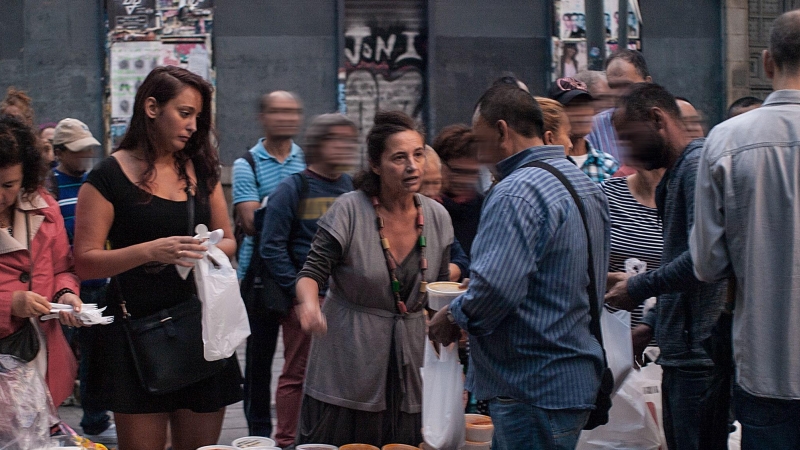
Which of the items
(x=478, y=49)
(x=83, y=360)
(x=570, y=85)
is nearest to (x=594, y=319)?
(x=570, y=85)

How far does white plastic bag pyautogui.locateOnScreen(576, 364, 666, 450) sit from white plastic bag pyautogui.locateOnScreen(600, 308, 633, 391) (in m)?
Result: 0.52

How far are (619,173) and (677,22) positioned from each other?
33.0ft

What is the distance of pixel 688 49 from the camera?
1465 centimetres

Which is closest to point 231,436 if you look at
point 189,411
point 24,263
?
point 189,411

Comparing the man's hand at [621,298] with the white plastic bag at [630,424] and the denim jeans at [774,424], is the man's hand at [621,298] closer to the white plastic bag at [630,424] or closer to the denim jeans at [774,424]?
the white plastic bag at [630,424]

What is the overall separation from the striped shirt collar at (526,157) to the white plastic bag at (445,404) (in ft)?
2.38

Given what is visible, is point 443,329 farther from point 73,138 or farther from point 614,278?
point 73,138

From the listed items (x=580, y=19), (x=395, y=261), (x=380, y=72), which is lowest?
(x=395, y=261)

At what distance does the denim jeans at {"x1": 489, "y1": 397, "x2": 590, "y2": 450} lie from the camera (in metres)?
3.23

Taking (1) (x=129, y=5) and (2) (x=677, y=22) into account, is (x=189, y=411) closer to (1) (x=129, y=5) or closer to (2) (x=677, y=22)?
(1) (x=129, y=5)

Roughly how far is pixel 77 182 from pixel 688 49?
33.8ft

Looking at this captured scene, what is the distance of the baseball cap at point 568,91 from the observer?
18.4 ft

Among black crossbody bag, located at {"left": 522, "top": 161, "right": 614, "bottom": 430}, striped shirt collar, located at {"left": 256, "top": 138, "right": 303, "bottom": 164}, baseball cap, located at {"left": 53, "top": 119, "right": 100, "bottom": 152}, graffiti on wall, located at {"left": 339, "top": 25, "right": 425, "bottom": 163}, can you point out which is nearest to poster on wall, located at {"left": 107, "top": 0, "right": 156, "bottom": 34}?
graffiti on wall, located at {"left": 339, "top": 25, "right": 425, "bottom": 163}

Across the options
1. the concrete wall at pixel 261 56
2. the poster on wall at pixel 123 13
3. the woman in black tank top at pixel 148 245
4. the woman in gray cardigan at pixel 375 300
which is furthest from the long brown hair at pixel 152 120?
the poster on wall at pixel 123 13
